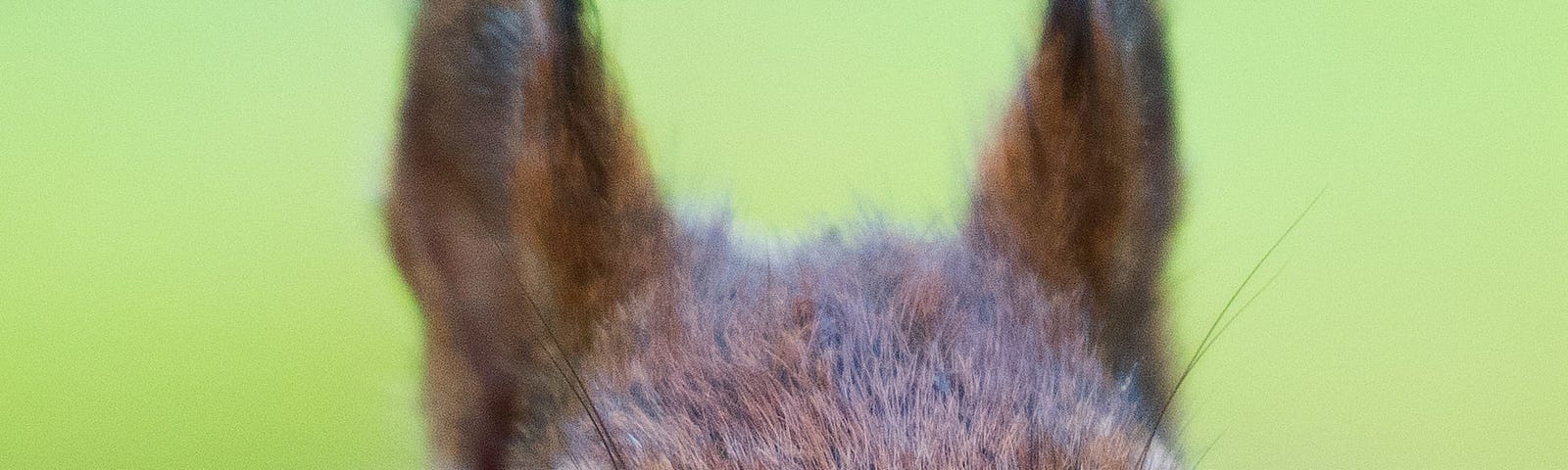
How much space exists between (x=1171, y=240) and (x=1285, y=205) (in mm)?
459

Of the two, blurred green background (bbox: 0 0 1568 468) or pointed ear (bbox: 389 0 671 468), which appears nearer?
pointed ear (bbox: 389 0 671 468)

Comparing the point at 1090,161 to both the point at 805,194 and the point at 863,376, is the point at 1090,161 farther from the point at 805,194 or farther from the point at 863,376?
the point at 805,194

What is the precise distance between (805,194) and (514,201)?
0.43m

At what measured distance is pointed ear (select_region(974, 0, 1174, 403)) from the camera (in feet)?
2.12

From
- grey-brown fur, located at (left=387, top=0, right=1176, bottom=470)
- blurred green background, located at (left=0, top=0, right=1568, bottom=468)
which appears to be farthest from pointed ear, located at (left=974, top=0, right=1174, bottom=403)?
blurred green background, located at (left=0, top=0, right=1568, bottom=468)

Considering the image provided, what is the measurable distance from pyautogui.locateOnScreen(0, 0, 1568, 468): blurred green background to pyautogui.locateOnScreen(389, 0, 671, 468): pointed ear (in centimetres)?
16

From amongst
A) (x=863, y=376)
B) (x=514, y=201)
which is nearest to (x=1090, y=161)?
(x=863, y=376)

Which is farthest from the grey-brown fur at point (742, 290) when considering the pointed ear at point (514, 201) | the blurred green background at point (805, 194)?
the blurred green background at point (805, 194)

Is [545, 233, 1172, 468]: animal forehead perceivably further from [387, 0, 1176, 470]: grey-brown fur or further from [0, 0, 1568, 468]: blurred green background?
[0, 0, 1568, 468]: blurred green background

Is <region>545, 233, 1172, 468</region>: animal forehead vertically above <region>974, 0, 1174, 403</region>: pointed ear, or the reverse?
<region>974, 0, 1174, 403</region>: pointed ear

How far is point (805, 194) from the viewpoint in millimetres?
995

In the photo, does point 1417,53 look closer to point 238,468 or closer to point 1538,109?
point 1538,109

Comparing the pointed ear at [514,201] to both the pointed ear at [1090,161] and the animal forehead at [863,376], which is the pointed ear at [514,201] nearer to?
the animal forehead at [863,376]

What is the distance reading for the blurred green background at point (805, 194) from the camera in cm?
93
